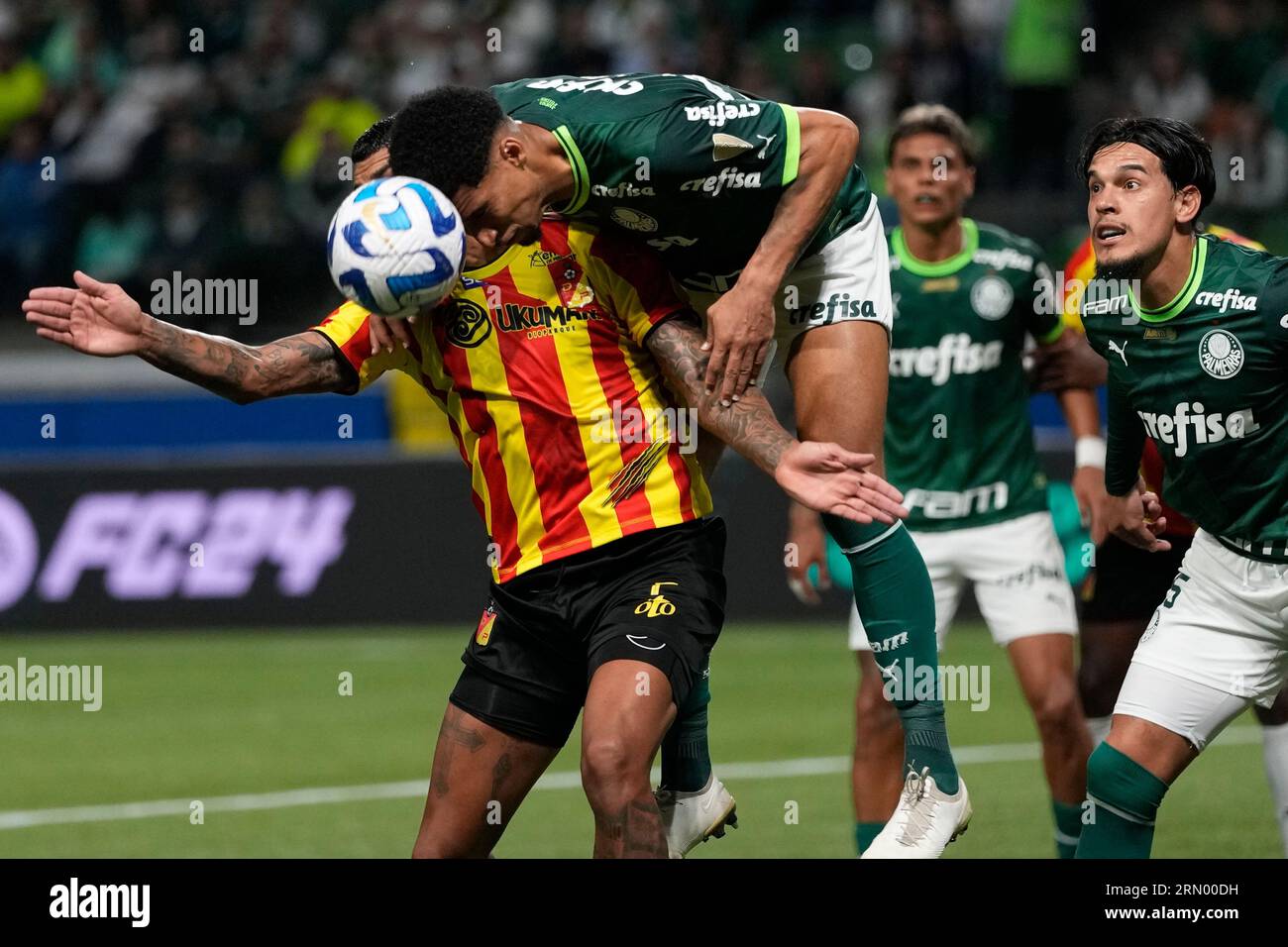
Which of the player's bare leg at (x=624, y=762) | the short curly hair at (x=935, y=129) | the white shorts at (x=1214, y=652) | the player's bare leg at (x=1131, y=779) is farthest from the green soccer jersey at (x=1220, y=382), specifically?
the short curly hair at (x=935, y=129)

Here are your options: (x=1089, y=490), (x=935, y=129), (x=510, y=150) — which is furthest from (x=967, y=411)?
(x=510, y=150)

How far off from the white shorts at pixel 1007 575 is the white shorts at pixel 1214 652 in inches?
76.2

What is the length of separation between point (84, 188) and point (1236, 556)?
13950 millimetres

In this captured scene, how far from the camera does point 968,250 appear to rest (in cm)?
821

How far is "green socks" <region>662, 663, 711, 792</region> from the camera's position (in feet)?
20.7

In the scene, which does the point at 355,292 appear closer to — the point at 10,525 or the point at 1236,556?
the point at 1236,556

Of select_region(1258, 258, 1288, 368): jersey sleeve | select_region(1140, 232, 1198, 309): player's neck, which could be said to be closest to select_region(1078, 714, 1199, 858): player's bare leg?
select_region(1258, 258, 1288, 368): jersey sleeve

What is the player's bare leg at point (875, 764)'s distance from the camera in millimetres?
7777

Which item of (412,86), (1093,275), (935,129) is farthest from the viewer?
(412,86)

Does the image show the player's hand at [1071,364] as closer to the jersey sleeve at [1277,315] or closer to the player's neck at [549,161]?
the jersey sleeve at [1277,315]

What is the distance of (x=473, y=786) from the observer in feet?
19.1

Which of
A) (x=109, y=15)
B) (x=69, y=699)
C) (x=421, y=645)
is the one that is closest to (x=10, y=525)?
(x=69, y=699)

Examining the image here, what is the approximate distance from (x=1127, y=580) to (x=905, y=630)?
239 cm

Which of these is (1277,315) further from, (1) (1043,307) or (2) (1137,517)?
(1) (1043,307)
